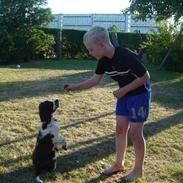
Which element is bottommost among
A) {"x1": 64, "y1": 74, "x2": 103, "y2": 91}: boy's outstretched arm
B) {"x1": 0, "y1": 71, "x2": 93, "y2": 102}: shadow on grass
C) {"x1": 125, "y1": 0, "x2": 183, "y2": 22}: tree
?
{"x1": 0, "y1": 71, "x2": 93, "y2": 102}: shadow on grass

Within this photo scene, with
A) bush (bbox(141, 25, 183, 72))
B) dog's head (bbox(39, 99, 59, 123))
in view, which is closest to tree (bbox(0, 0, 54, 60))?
bush (bbox(141, 25, 183, 72))

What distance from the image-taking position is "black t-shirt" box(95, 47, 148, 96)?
452 centimetres

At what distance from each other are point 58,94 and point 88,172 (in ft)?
13.7

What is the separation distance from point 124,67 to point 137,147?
34.1 inches

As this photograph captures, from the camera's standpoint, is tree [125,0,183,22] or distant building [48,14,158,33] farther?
distant building [48,14,158,33]

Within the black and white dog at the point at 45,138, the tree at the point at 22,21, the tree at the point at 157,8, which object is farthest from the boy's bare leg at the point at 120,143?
the tree at the point at 22,21

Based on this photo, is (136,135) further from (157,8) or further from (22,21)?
(22,21)

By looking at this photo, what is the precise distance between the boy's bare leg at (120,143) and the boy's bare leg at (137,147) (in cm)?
16

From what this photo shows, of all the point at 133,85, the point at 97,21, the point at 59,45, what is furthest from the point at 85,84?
the point at 97,21

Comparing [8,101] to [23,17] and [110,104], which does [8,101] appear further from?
[23,17]

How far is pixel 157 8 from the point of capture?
13.1 m

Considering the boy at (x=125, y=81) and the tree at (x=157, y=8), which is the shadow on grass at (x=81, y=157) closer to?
the boy at (x=125, y=81)

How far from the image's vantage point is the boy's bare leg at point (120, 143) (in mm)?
4895

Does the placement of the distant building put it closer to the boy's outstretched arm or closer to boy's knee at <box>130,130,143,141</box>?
the boy's outstretched arm
